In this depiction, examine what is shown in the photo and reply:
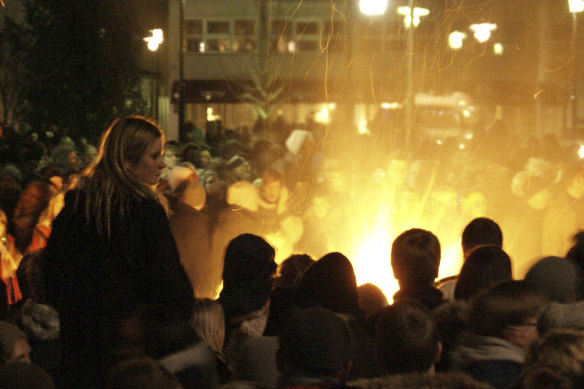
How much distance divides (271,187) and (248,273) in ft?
13.5

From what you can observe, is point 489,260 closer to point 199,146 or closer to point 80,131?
point 199,146

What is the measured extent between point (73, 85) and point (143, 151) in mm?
21280

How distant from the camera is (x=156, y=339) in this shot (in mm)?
3303

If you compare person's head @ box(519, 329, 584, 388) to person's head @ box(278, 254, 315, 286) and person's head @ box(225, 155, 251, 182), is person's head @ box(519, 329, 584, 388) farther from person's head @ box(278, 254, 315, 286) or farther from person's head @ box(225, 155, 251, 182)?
person's head @ box(225, 155, 251, 182)

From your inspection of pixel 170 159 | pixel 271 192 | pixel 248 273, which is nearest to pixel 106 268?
pixel 248 273

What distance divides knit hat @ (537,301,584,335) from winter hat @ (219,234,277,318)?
1.44 meters

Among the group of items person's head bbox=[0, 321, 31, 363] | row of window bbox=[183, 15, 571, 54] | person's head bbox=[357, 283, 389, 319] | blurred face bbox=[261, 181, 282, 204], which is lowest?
person's head bbox=[357, 283, 389, 319]

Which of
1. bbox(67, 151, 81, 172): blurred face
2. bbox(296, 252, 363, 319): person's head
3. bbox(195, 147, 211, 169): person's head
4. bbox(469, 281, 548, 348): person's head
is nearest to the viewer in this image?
bbox(469, 281, 548, 348): person's head

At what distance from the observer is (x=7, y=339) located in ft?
12.0

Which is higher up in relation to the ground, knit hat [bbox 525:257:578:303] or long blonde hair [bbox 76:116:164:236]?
long blonde hair [bbox 76:116:164:236]

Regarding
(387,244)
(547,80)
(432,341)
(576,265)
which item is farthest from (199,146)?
(547,80)

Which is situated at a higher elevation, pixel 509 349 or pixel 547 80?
pixel 547 80

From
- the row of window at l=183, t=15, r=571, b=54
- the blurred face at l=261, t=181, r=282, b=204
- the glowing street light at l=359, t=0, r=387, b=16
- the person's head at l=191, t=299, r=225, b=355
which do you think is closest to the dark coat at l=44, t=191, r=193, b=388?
the person's head at l=191, t=299, r=225, b=355

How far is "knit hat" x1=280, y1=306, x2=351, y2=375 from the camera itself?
3.20m
